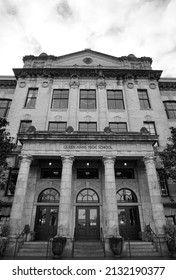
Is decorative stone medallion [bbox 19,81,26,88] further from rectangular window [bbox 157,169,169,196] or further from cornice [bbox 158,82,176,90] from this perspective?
rectangular window [bbox 157,169,169,196]

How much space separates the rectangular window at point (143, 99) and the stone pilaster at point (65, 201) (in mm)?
11467

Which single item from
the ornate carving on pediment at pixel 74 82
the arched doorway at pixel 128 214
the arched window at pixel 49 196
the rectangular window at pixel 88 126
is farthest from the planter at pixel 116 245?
the ornate carving on pediment at pixel 74 82

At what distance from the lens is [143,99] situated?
2030 centimetres

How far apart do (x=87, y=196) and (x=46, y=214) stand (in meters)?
3.74

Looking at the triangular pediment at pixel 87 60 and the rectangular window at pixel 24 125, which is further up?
the triangular pediment at pixel 87 60

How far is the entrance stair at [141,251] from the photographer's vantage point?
10.2m

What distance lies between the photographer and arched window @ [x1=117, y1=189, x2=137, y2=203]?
48.6ft

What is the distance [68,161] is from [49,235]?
6218mm

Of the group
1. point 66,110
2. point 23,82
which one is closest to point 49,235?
point 66,110

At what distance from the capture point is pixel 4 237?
33.4 feet

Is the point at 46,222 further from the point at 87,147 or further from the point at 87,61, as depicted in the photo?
the point at 87,61

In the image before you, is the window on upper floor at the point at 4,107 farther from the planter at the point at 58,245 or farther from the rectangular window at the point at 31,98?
the planter at the point at 58,245

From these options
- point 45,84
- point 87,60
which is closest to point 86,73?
point 87,60
